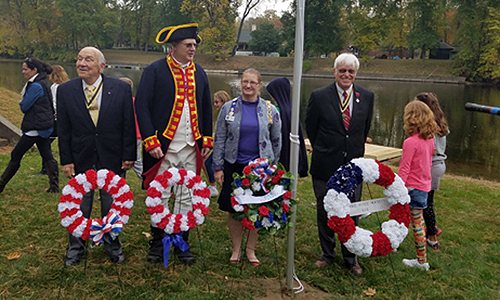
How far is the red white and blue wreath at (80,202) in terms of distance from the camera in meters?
3.43

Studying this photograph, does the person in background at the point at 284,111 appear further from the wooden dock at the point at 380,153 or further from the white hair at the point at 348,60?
A: the wooden dock at the point at 380,153

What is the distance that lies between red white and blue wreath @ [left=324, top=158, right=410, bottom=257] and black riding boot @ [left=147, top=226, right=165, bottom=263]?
1.62 m

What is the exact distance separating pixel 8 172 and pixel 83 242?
249cm

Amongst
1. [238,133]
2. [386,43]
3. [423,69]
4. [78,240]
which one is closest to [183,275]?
[78,240]

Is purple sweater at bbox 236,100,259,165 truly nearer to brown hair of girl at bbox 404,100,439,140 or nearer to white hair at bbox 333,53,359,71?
white hair at bbox 333,53,359,71

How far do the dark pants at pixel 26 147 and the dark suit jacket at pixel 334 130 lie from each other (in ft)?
12.9

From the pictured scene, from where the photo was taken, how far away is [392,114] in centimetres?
2156

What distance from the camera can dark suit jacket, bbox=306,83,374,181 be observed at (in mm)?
4094

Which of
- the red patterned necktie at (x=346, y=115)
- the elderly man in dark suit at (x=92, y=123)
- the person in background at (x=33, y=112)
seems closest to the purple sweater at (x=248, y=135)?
the red patterned necktie at (x=346, y=115)

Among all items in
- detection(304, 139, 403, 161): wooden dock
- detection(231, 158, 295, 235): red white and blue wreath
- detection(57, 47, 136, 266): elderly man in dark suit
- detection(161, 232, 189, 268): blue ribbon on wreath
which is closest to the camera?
detection(231, 158, 295, 235): red white and blue wreath

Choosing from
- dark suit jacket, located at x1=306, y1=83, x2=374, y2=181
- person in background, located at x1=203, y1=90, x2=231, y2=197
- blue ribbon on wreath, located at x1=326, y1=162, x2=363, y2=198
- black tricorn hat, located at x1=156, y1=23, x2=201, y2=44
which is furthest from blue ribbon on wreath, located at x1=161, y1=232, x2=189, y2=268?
person in background, located at x1=203, y1=90, x2=231, y2=197

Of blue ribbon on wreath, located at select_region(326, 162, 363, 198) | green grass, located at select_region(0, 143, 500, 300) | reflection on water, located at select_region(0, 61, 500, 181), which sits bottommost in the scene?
reflection on water, located at select_region(0, 61, 500, 181)

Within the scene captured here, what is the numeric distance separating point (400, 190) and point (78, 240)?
119 inches

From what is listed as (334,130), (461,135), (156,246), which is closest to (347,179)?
(334,130)
